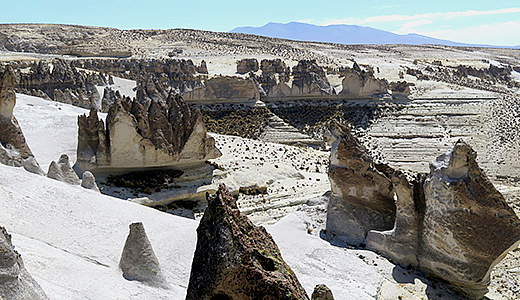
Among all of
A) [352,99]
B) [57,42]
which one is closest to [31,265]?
[352,99]

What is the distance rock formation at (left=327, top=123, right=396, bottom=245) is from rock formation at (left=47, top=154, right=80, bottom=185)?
7514 millimetres

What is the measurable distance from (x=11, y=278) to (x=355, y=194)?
10.0 metres

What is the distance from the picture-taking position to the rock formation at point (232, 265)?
4758mm

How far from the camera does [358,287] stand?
32.0 ft

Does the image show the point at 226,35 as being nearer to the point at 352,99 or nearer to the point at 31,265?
the point at 352,99

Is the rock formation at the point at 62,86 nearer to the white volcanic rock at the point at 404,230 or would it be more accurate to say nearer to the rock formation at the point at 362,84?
the white volcanic rock at the point at 404,230

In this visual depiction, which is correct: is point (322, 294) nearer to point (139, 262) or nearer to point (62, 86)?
point (139, 262)

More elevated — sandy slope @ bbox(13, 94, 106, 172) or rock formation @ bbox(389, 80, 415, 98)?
rock formation @ bbox(389, 80, 415, 98)

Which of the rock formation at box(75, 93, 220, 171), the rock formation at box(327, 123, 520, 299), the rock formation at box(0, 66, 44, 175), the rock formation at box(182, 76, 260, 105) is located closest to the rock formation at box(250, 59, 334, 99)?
the rock formation at box(182, 76, 260, 105)

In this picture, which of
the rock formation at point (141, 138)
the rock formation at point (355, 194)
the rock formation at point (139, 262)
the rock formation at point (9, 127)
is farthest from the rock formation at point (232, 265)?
the rock formation at point (141, 138)

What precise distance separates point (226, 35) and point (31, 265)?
335 feet

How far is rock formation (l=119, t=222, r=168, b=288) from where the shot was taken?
7840 mm

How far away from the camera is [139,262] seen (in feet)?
25.8

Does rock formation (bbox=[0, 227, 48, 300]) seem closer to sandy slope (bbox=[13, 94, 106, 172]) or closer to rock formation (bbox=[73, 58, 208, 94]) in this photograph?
sandy slope (bbox=[13, 94, 106, 172])
